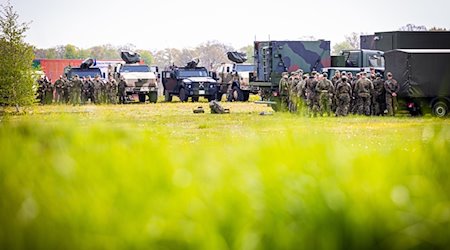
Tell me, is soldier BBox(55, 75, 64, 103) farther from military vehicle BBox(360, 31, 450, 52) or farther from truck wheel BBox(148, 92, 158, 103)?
military vehicle BBox(360, 31, 450, 52)

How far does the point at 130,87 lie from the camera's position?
3491cm

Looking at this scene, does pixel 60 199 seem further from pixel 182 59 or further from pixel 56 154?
pixel 182 59

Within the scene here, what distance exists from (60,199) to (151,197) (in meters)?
0.30

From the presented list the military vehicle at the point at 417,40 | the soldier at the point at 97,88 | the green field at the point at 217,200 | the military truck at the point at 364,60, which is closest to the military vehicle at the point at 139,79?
the soldier at the point at 97,88

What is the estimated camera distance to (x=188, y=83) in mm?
35750

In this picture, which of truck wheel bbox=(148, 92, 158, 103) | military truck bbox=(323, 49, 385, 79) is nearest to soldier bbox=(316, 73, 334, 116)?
military truck bbox=(323, 49, 385, 79)

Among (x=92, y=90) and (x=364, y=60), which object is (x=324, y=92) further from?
(x=92, y=90)

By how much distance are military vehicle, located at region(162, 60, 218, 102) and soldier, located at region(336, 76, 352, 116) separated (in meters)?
13.3

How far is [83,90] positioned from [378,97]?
14154 millimetres

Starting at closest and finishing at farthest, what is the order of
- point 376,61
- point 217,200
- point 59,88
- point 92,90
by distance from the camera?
point 217,200 → point 376,61 → point 92,90 → point 59,88

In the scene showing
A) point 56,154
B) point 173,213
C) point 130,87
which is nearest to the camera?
point 173,213

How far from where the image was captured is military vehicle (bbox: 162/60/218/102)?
117ft

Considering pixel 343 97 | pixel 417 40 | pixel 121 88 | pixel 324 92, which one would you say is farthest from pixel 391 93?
pixel 121 88

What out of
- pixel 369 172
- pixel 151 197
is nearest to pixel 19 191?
pixel 151 197
